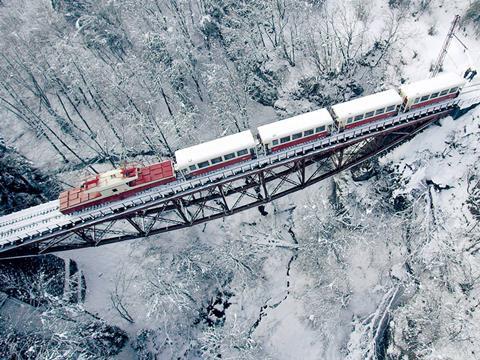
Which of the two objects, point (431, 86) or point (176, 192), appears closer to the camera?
point (431, 86)

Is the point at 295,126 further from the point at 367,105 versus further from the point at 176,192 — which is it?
the point at 176,192

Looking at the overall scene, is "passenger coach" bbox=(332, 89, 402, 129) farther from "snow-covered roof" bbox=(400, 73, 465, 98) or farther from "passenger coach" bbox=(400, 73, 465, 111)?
"snow-covered roof" bbox=(400, 73, 465, 98)

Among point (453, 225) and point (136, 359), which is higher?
point (453, 225)

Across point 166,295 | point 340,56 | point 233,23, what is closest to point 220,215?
point 166,295

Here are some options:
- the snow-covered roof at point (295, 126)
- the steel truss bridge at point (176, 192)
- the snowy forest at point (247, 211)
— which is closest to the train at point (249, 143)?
the snow-covered roof at point (295, 126)

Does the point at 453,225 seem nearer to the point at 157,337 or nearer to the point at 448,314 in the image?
the point at 448,314

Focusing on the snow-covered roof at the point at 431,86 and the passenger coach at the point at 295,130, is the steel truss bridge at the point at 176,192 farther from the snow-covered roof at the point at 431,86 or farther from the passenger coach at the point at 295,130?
the snow-covered roof at the point at 431,86

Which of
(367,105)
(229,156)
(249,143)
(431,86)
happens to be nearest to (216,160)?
(229,156)
